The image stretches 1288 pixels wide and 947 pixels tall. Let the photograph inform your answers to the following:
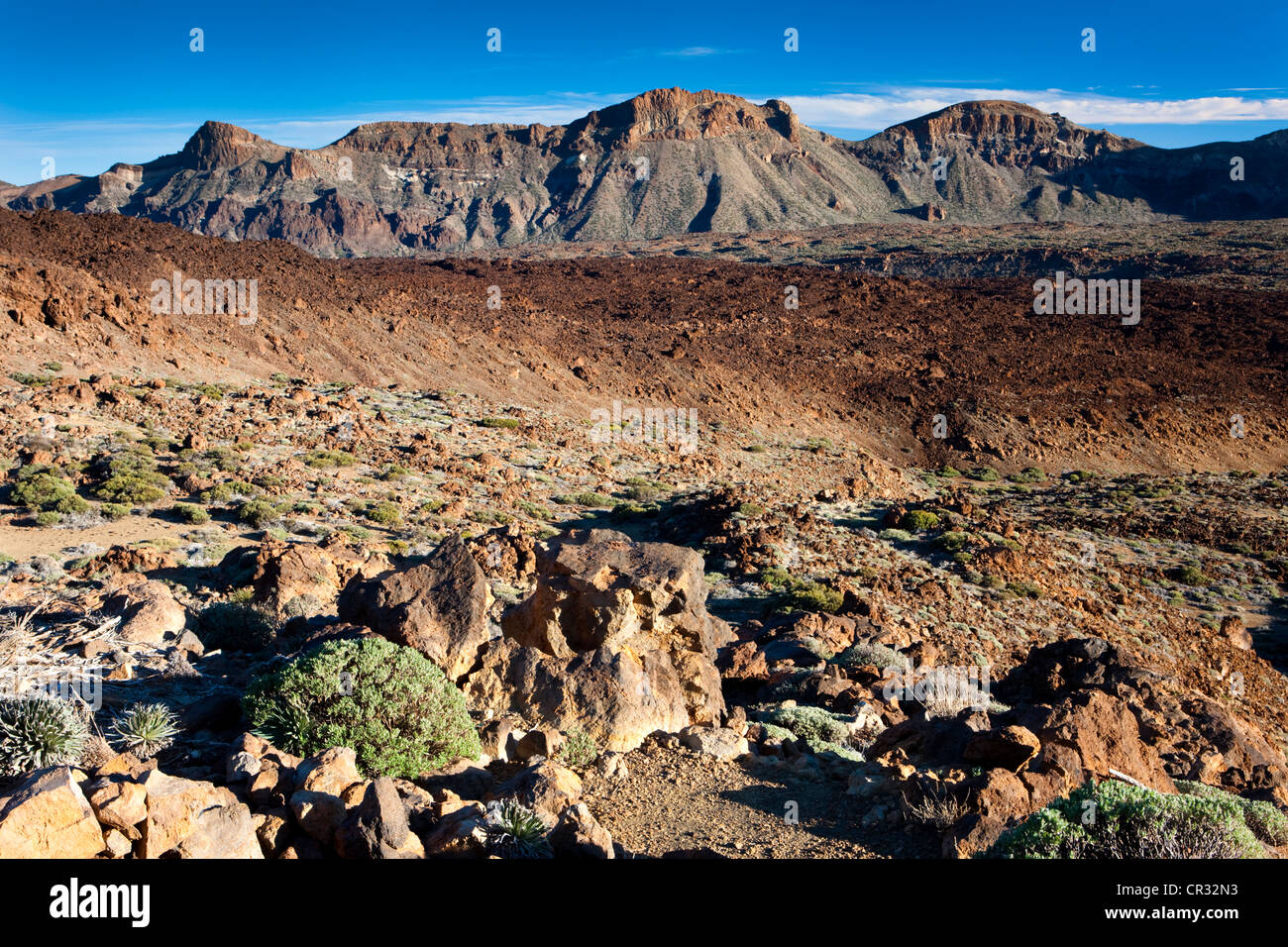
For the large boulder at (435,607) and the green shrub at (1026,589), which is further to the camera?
the green shrub at (1026,589)

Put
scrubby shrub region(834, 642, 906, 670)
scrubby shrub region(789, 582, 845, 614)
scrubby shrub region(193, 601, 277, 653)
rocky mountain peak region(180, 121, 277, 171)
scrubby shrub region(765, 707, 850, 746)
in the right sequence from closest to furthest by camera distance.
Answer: scrubby shrub region(765, 707, 850, 746)
scrubby shrub region(193, 601, 277, 653)
scrubby shrub region(834, 642, 906, 670)
scrubby shrub region(789, 582, 845, 614)
rocky mountain peak region(180, 121, 277, 171)

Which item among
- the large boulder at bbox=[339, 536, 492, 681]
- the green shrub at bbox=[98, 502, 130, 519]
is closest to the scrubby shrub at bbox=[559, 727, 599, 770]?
the large boulder at bbox=[339, 536, 492, 681]

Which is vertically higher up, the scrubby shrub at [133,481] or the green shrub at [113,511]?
the scrubby shrub at [133,481]

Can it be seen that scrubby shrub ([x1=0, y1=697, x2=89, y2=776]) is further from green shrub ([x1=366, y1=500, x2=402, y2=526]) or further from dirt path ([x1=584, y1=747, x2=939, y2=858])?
green shrub ([x1=366, y1=500, x2=402, y2=526])

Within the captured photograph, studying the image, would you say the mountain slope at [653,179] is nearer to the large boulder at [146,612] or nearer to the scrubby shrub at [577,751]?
the large boulder at [146,612]

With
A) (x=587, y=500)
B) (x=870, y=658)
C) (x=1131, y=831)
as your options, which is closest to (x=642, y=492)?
(x=587, y=500)

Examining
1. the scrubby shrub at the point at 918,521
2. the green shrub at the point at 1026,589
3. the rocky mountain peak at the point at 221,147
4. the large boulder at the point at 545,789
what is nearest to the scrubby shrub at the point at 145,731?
the large boulder at the point at 545,789

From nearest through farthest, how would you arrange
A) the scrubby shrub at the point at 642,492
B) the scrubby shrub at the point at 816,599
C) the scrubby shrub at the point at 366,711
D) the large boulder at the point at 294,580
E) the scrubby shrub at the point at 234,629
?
the scrubby shrub at the point at 366,711 → the scrubby shrub at the point at 234,629 → the large boulder at the point at 294,580 → the scrubby shrub at the point at 816,599 → the scrubby shrub at the point at 642,492
